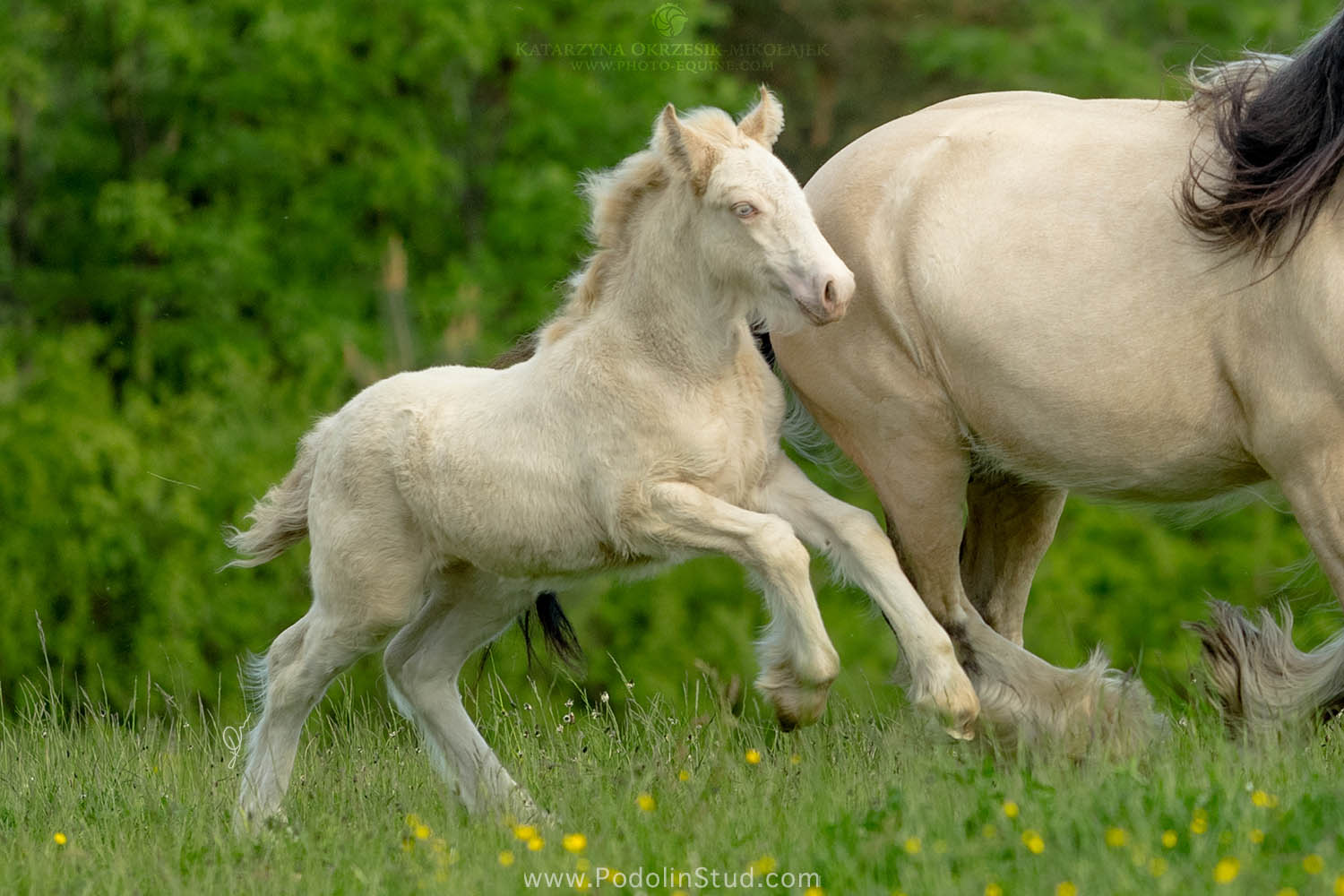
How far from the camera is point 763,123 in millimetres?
4695

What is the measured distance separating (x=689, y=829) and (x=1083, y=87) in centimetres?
1688

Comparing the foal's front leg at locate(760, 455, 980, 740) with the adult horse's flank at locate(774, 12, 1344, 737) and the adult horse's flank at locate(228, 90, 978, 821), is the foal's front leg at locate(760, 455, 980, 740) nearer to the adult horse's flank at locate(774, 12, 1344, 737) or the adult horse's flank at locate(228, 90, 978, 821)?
the adult horse's flank at locate(228, 90, 978, 821)

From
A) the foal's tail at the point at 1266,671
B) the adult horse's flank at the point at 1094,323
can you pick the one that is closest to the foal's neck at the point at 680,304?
the adult horse's flank at the point at 1094,323

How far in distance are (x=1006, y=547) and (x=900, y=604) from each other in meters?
1.36

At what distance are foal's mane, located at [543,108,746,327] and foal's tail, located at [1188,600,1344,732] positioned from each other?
1958 mm

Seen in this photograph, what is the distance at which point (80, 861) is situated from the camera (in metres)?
4.38

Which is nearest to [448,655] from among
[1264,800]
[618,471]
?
[618,471]

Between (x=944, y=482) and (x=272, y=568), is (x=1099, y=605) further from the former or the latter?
(x=944, y=482)

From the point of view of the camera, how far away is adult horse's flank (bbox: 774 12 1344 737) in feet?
14.7

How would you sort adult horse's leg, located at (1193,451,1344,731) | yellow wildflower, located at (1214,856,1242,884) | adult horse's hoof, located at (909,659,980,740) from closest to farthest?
yellow wildflower, located at (1214,856,1242,884)
adult horse's hoof, located at (909,659,980,740)
adult horse's leg, located at (1193,451,1344,731)

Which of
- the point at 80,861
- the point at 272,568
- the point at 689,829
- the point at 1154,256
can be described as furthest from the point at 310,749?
the point at 272,568

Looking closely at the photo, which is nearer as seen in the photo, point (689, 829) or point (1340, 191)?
point (689, 829)

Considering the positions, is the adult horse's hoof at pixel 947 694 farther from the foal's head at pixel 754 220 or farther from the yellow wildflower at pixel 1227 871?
the yellow wildflower at pixel 1227 871

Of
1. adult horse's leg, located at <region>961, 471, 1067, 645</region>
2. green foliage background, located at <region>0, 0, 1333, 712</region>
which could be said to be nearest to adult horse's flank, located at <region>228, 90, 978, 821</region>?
adult horse's leg, located at <region>961, 471, 1067, 645</region>
